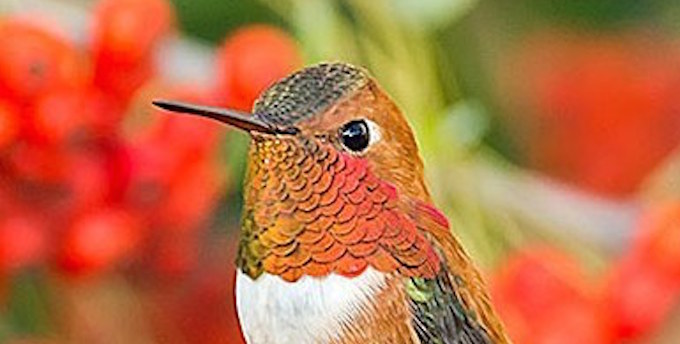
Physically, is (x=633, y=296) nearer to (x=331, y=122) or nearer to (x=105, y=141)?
(x=105, y=141)

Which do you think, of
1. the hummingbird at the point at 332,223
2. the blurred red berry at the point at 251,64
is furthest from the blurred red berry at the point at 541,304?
the hummingbird at the point at 332,223

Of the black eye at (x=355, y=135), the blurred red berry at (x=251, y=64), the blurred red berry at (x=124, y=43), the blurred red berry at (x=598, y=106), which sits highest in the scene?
the blurred red berry at (x=598, y=106)

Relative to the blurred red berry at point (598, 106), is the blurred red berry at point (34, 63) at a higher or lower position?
lower

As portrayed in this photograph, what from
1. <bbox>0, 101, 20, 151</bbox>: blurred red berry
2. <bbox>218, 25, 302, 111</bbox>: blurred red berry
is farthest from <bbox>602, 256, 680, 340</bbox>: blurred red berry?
<bbox>0, 101, 20, 151</bbox>: blurred red berry

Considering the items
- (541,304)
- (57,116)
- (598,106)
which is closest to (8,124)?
(57,116)

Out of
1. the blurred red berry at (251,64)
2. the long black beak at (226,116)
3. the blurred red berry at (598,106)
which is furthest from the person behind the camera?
the blurred red berry at (598,106)

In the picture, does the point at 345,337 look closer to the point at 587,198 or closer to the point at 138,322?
the point at 138,322

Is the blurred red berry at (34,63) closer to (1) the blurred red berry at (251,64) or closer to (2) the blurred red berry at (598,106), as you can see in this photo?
(1) the blurred red berry at (251,64)
